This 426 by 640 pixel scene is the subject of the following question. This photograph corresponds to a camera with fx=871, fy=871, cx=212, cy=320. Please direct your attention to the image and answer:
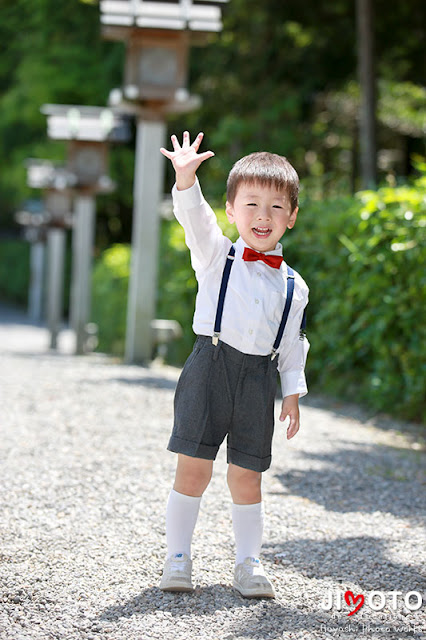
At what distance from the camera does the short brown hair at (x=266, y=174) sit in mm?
2754

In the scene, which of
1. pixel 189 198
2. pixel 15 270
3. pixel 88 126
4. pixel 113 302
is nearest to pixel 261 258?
pixel 189 198

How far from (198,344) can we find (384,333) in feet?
12.0

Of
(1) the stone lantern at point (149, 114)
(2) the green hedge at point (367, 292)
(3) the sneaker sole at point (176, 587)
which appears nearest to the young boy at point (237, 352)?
(3) the sneaker sole at point (176, 587)

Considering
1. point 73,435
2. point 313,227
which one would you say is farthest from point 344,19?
point 73,435

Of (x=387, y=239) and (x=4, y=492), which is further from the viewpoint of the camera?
(x=387, y=239)

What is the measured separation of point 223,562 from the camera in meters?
3.09

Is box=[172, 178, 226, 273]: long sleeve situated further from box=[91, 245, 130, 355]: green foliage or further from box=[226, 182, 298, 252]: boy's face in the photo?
box=[91, 245, 130, 355]: green foliage

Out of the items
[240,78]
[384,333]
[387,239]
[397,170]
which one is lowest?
[384,333]

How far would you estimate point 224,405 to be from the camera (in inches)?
110

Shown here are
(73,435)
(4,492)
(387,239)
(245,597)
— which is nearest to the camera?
(245,597)

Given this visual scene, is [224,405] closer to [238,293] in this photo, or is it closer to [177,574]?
[238,293]

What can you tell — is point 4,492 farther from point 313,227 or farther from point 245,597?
point 313,227

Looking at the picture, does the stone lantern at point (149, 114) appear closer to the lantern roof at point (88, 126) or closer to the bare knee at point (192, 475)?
the lantern roof at point (88, 126)

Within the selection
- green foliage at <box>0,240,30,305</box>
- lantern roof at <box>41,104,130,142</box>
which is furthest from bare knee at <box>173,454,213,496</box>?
green foliage at <box>0,240,30,305</box>
